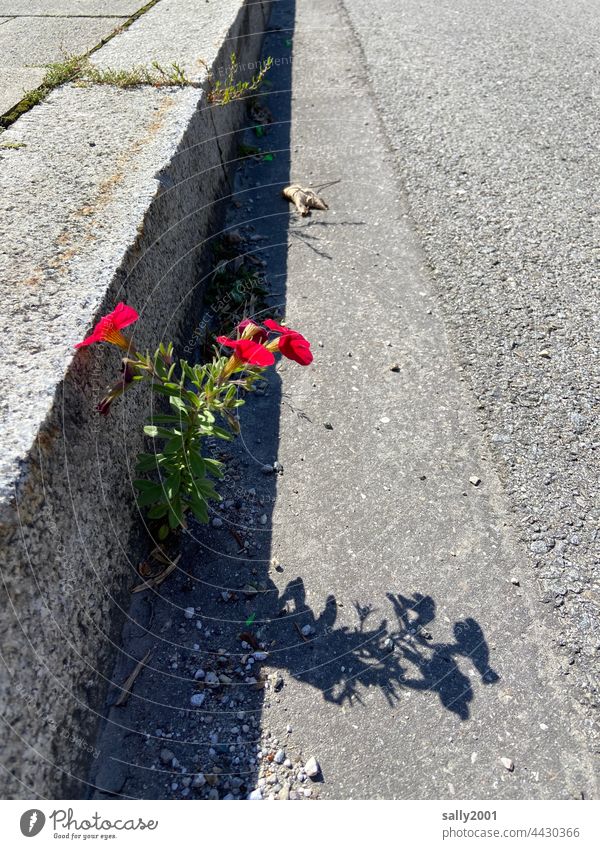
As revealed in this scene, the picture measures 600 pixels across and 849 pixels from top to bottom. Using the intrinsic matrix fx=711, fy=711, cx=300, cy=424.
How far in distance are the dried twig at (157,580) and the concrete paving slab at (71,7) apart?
430 cm

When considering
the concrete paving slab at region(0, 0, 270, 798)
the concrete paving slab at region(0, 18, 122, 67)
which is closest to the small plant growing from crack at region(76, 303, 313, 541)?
the concrete paving slab at region(0, 0, 270, 798)

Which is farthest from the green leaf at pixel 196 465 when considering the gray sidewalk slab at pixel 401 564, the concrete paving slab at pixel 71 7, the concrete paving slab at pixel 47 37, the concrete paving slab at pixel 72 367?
the concrete paving slab at pixel 71 7

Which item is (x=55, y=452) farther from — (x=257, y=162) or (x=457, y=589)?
(x=257, y=162)

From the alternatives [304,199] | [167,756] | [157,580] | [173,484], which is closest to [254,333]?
[173,484]

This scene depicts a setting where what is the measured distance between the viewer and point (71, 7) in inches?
208

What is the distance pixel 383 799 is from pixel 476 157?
3906mm

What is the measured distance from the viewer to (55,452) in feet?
6.01

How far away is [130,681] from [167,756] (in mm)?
241

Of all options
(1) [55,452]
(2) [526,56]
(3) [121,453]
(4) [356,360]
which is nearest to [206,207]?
(4) [356,360]

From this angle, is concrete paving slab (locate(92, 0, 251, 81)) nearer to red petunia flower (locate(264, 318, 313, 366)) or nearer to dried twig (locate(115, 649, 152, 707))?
red petunia flower (locate(264, 318, 313, 366))

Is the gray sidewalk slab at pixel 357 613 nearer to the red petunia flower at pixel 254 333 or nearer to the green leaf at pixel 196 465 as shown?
the green leaf at pixel 196 465

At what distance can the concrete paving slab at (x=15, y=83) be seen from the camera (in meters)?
3.55

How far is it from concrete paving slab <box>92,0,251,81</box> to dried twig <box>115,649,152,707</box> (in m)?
3.00

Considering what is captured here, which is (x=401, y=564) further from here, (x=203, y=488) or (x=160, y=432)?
(x=160, y=432)
